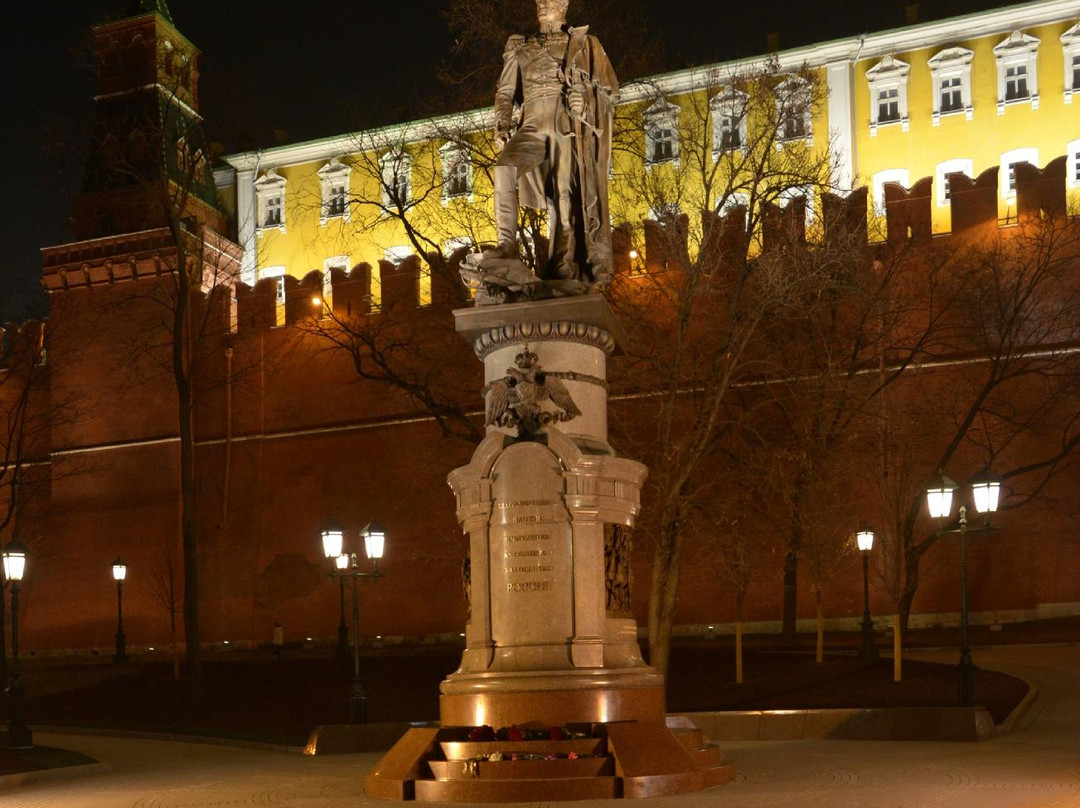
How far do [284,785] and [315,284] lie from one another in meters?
29.8

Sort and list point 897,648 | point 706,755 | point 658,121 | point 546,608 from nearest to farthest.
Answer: point 546,608 → point 706,755 → point 897,648 → point 658,121

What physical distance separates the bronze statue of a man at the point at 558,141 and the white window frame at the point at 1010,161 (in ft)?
122

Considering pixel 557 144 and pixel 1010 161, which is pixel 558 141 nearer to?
pixel 557 144

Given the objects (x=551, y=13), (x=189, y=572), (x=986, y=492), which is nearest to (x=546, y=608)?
(x=551, y=13)

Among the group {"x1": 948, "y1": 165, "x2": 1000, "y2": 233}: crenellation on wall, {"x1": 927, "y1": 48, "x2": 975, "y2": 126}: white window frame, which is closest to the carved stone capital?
{"x1": 948, "y1": 165, "x2": 1000, "y2": 233}: crenellation on wall

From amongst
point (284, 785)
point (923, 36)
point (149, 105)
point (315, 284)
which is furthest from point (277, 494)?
point (284, 785)

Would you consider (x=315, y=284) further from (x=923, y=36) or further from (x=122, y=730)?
(x=923, y=36)

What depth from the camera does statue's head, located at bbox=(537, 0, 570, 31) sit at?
11.0m

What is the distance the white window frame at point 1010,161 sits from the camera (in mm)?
45375

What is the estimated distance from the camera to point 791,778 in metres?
10.9

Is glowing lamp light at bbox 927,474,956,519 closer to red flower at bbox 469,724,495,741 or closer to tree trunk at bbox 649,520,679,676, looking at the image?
tree trunk at bbox 649,520,679,676

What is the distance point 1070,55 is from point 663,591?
101 feet

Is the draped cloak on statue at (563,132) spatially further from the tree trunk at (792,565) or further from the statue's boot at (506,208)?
the tree trunk at (792,565)

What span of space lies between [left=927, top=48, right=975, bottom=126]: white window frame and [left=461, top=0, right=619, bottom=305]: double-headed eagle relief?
128 ft
